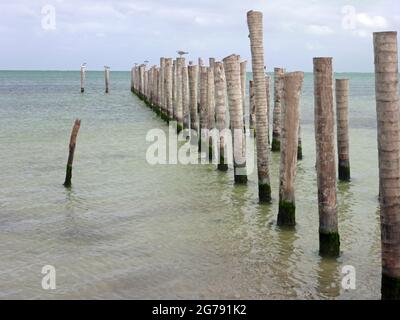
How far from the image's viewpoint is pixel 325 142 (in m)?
7.27

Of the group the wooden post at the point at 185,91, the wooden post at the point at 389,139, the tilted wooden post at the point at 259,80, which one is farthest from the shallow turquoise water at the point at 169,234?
the wooden post at the point at 185,91

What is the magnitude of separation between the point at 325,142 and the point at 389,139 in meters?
1.70

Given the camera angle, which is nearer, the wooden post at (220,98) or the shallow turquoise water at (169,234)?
the shallow turquoise water at (169,234)

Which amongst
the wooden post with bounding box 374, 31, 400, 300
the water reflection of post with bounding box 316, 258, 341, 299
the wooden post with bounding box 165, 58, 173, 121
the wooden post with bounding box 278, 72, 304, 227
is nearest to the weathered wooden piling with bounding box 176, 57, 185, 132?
the wooden post with bounding box 165, 58, 173, 121

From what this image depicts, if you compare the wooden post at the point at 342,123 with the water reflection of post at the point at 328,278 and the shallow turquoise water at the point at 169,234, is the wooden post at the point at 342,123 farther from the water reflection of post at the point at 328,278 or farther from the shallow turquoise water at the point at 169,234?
the water reflection of post at the point at 328,278

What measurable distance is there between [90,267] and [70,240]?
4.27ft

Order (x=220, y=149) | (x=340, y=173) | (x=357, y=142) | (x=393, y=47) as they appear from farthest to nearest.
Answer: (x=357, y=142), (x=220, y=149), (x=340, y=173), (x=393, y=47)

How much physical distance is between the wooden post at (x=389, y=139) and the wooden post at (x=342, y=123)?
20.7 feet

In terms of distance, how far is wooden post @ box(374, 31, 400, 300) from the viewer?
5.55 m

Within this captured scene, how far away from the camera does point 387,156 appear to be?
560cm

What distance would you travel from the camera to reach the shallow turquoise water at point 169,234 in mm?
6785
